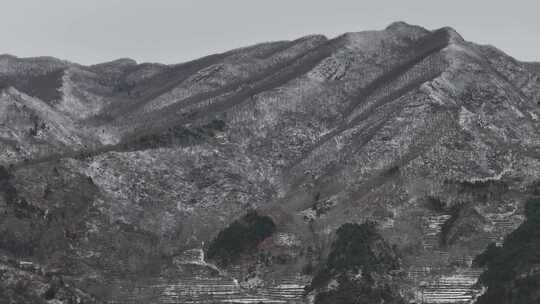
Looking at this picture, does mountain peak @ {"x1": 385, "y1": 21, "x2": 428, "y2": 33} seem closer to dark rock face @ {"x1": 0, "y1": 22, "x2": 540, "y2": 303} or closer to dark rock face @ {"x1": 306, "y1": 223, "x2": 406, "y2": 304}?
dark rock face @ {"x1": 0, "y1": 22, "x2": 540, "y2": 303}

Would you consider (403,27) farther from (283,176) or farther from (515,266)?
(515,266)

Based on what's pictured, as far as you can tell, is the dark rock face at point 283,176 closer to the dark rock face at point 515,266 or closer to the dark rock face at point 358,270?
the dark rock face at point 358,270

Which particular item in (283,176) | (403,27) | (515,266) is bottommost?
(515,266)

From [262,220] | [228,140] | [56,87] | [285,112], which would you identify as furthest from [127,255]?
[56,87]

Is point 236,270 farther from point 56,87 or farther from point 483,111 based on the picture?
point 56,87

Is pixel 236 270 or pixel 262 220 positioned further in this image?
pixel 262 220

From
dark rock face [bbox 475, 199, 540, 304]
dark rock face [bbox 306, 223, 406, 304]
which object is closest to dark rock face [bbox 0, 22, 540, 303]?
dark rock face [bbox 306, 223, 406, 304]

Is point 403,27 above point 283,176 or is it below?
above

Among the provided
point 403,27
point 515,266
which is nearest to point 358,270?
point 515,266
